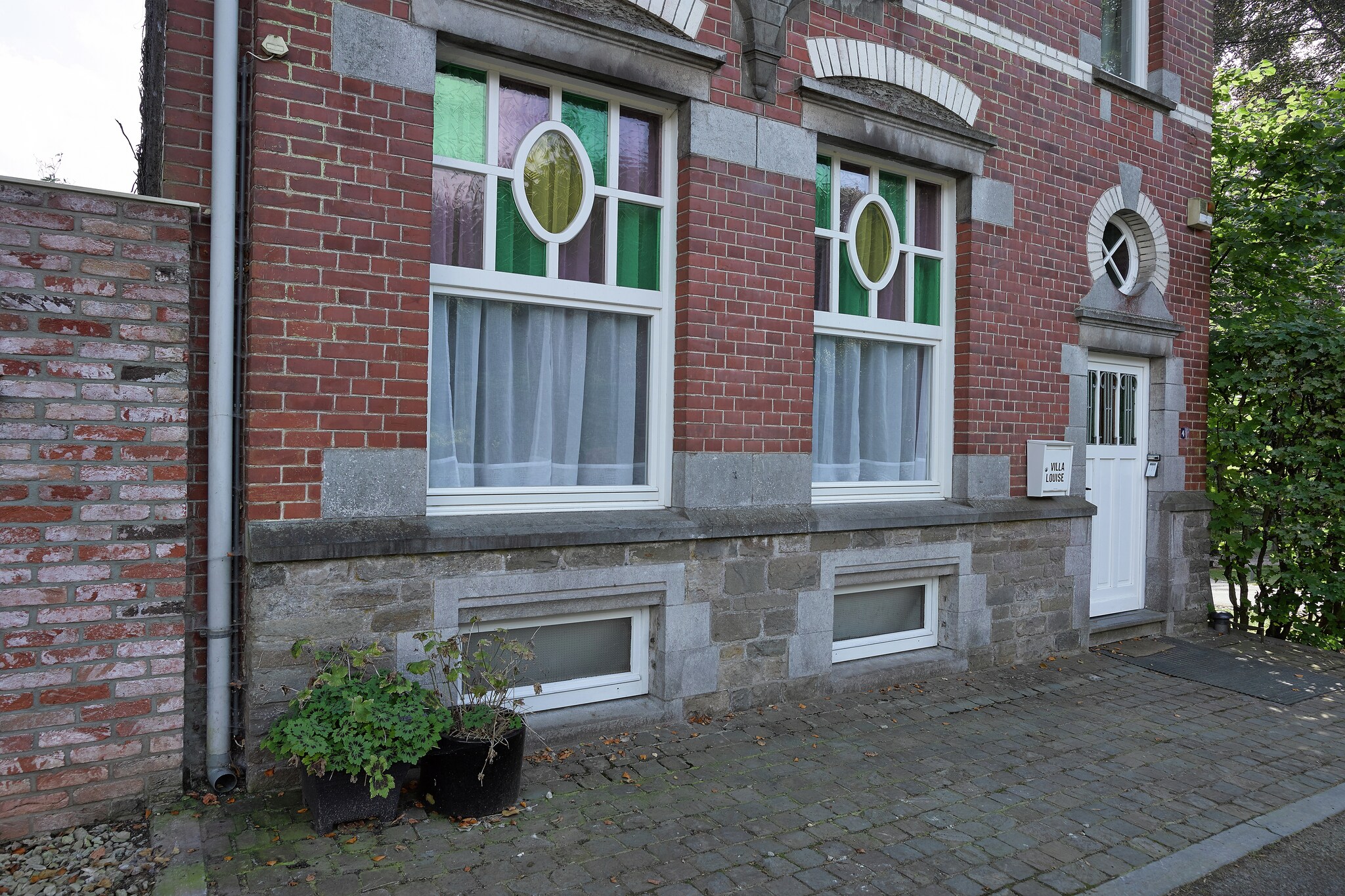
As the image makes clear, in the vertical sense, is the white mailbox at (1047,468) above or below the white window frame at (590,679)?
above

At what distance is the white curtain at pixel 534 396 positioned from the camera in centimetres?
459

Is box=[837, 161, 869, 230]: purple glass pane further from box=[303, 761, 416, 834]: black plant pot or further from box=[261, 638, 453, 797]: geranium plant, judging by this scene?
box=[303, 761, 416, 834]: black plant pot

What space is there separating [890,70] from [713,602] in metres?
3.80

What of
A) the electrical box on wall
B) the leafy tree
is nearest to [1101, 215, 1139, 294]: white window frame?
the electrical box on wall

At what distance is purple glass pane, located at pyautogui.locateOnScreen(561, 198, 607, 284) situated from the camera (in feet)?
16.0

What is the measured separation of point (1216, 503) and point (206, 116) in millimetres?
8882

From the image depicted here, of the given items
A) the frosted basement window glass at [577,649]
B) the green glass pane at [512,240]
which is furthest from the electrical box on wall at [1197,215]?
→ the frosted basement window glass at [577,649]

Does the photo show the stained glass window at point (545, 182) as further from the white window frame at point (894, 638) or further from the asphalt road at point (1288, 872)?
the asphalt road at point (1288, 872)

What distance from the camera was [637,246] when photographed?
5156 millimetres

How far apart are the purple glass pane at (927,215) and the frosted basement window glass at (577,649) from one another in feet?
12.0

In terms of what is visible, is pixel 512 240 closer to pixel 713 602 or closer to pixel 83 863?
pixel 713 602

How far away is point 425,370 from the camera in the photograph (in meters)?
4.26

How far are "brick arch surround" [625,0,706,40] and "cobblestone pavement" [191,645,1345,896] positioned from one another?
13.2 ft

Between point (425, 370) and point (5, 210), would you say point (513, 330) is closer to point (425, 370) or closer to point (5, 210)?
point (425, 370)
